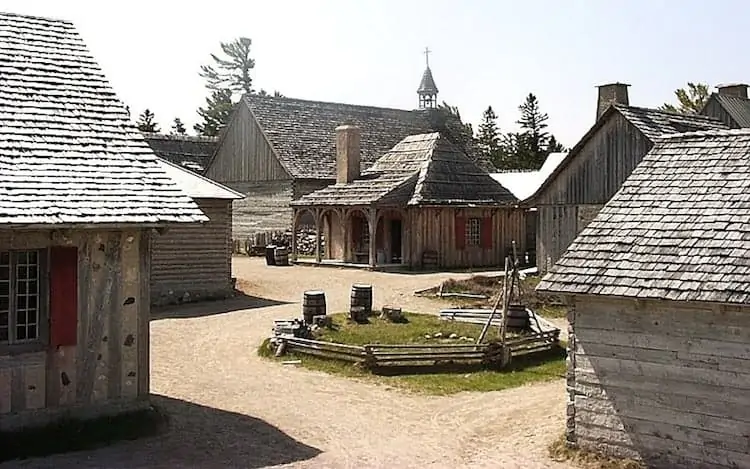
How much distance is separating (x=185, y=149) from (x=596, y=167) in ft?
95.4

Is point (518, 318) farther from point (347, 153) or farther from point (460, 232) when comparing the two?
point (347, 153)

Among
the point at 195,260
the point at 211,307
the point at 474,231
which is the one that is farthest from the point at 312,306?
the point at 474,231

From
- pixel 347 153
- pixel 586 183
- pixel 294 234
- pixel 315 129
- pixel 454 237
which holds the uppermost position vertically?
pixel 315 129

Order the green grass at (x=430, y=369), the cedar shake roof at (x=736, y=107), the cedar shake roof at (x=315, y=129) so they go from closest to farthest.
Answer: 1. the green grass at (x=430, y=369)
2. the cedar shake roof at (x=736, y=107)
3. the cedar shake roof at (x=315, y=129)

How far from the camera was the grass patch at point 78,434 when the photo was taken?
10945mm

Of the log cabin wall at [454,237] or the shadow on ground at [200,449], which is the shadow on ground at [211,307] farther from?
the shadow on ground at [200,449]

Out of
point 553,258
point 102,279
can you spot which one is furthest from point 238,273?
point 102,279

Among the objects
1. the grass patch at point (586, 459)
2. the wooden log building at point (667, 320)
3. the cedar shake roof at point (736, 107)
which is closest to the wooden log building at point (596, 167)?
the cedar shake roof at point (736, 107)

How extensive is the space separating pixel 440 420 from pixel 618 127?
49.1 feet

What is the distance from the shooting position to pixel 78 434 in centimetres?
1150

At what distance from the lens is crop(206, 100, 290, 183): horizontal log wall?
4438cm

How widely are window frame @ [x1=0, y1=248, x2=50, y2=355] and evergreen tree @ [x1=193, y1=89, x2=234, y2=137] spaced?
6891cm

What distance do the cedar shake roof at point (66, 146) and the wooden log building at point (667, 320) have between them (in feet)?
17.4

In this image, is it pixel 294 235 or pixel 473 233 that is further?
pixel 294 235
